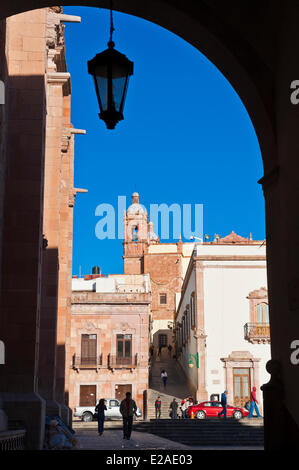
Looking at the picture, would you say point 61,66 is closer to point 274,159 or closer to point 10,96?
point 10,96

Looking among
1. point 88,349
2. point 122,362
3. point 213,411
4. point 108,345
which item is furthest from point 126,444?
point 88,349

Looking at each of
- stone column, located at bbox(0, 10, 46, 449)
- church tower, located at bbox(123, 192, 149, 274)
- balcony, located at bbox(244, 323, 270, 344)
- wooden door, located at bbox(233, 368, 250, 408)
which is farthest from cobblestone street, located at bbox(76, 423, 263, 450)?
church tower, located at bbox(123, 192, 149, 274)

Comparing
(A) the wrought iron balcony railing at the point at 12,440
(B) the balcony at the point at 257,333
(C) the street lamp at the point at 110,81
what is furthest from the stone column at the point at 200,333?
(C) the street lamp at the point at 110,81

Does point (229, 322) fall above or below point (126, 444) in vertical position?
above

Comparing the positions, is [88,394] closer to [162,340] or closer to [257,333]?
[257,333]

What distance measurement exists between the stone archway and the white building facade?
27.6 m

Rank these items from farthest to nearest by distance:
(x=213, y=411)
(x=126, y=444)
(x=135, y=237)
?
(x=135, y=237) < (x=213, y=411) < (x=126, y=444)

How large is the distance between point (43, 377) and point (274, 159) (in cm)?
1071

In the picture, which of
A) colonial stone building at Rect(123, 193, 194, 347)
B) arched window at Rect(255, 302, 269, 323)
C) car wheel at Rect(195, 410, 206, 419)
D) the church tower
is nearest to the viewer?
car wheel at Rect(195, 410, 206, 419)

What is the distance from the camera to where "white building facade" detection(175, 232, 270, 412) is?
108ft

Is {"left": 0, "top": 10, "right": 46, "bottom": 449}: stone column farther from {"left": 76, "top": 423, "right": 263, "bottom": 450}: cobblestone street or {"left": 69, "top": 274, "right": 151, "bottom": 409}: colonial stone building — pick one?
{"left": 69, "top": 274, "right": 151, "bottom": 409}: colonial stone building

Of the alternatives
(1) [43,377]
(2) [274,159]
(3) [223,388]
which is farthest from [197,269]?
(2) [274,159]

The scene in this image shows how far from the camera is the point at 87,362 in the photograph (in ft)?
124

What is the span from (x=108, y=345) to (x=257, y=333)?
382 inches
